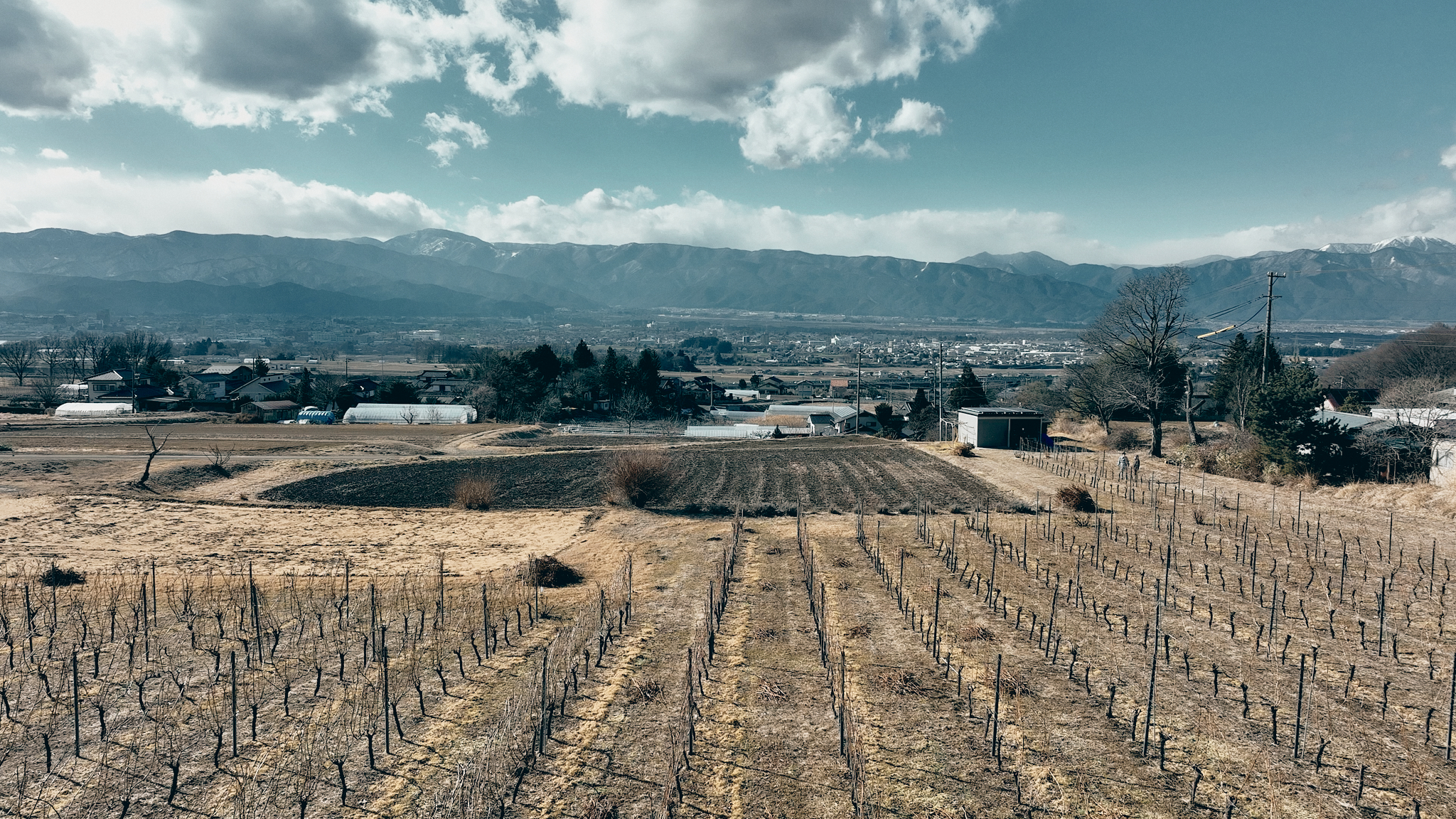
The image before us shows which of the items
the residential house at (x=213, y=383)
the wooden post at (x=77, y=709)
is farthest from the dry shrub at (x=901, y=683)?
the residential house at (x=213, y=383)

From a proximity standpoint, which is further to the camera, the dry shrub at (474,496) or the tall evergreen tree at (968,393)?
the tall evergreen tree at (968,393)

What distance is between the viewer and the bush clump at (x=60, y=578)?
14547mm

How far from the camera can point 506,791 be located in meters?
7.51

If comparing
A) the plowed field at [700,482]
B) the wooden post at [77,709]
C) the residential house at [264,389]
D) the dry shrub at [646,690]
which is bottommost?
the plowed field at [700,482]

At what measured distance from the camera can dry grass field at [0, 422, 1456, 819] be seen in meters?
7.60

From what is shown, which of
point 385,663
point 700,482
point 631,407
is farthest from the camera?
point 631,407

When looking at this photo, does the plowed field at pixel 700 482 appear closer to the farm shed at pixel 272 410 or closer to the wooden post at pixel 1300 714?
the wooden post at pixel 1300 714

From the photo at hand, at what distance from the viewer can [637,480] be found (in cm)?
2417

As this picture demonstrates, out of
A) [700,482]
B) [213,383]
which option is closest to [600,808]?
[700,482]

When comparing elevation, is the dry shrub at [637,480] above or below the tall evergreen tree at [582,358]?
below

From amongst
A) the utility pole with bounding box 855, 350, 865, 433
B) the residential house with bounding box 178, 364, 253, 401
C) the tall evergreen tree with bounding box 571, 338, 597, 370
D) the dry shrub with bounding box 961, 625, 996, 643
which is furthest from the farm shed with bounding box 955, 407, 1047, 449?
the residential house with bounding box 178, 364, 253, 401

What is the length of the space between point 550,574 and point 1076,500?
55.3 ft

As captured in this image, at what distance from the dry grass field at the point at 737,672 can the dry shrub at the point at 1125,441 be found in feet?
59.7

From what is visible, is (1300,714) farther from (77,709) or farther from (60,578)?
(60,578)
